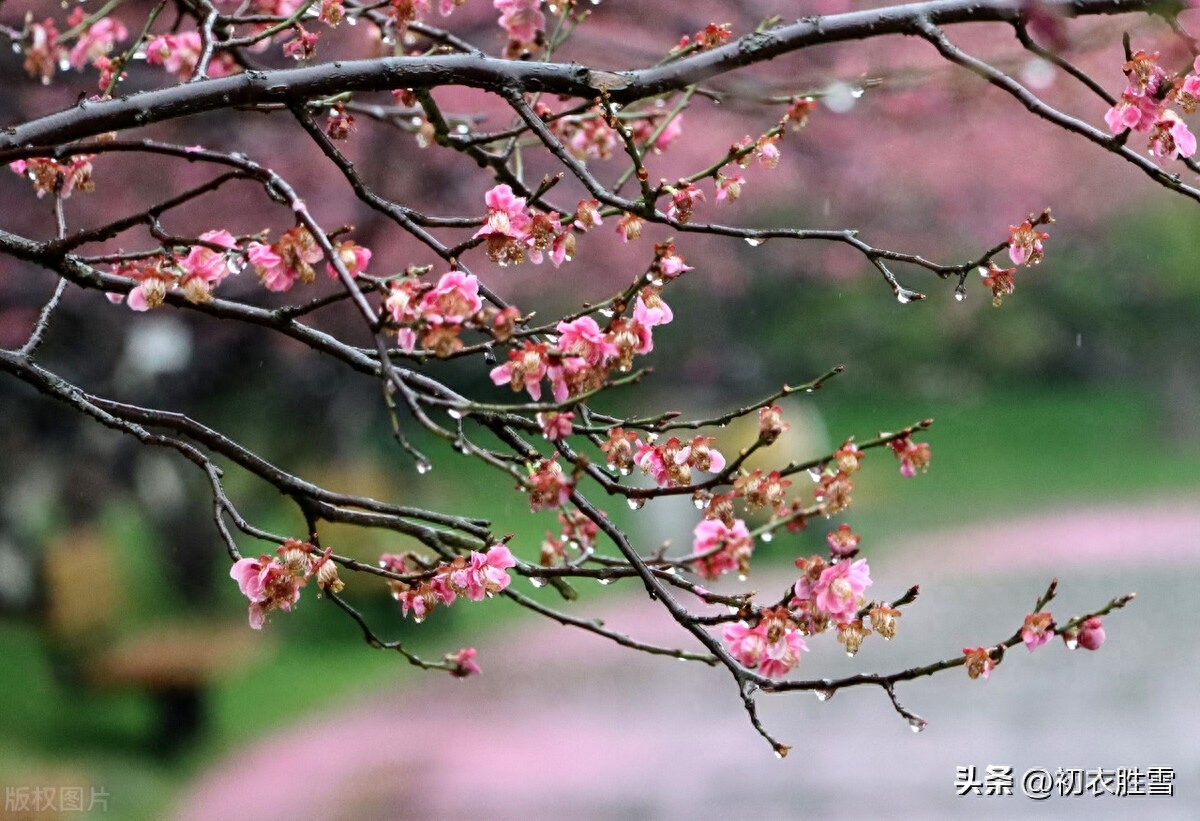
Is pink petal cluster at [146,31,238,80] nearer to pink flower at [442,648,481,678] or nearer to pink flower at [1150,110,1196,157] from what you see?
pink flower at [442,648,481,678]

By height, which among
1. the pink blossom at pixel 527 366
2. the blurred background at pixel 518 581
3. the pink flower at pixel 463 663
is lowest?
the pink flower at pixel 463 663

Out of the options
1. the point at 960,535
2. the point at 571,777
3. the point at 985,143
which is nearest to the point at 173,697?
the point at 571,777

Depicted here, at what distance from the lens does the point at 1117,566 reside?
8945mm

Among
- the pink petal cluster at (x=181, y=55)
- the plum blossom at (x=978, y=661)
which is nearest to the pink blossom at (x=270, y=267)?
the plum blossom at (x=978, y=661)

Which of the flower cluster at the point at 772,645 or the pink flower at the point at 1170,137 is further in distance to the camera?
the pink flower at the point at 1170,137

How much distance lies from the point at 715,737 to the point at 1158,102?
17.4 feet

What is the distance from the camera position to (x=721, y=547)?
148cm

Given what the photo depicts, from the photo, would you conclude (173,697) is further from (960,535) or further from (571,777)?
(960,535)

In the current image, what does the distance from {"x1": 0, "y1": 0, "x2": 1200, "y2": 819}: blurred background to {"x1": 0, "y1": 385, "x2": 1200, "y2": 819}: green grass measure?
1.1 inches

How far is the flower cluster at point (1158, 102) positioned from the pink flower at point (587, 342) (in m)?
0.75

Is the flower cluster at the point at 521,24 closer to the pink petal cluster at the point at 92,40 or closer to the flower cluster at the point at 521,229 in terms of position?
the flower cluster at the point at 521,229

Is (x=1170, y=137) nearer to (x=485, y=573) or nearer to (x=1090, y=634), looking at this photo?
(x=1090, y=634)

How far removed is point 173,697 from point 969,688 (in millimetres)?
4349

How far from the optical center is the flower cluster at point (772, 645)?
1444 millimetres
